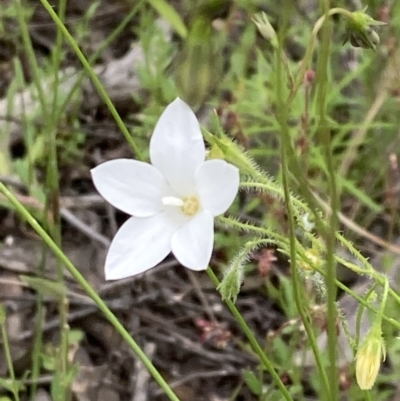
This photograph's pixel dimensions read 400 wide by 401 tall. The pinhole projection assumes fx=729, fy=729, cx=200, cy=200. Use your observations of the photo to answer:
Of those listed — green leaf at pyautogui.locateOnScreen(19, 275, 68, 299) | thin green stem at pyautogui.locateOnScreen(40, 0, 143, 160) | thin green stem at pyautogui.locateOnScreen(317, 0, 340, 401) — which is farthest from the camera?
green leaf at pyautogui.locateOnScreen(19, 275, 68, 299)

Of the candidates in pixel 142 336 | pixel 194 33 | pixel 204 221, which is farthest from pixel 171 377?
pixel 204 221

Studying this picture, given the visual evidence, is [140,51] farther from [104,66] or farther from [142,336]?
[142,336]

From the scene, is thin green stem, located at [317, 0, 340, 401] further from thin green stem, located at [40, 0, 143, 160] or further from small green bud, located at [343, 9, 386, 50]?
thin green stem, located at [40, 0, 143, 160]

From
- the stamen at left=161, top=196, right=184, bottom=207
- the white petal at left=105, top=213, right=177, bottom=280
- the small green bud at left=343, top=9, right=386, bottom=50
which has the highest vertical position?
the small green bud at left=343, top=9, right=386, bottom=50

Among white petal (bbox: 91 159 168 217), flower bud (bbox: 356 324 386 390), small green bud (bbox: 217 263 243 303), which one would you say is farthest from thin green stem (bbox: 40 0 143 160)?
flower bud (bbox: 356 324 386 390)

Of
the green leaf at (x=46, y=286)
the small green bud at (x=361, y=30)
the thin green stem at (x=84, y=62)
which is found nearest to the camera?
the small green bud at (x=361, y=30)

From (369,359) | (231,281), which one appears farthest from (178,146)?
(369,359)

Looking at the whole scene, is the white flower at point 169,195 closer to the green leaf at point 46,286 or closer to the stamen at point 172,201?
the stamen at point 172,201

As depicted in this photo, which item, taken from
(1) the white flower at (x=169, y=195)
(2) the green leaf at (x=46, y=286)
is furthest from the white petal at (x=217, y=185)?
(2) the green leaf at (x=46, y=286)

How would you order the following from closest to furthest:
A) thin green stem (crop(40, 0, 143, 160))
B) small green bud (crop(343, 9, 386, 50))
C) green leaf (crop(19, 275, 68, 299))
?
small green bud (crop(343, 9, 386, 50))
thin green stem (crop(40, 0, 143, 160))
green leaf (crop(19, 275, 68, 299))
